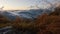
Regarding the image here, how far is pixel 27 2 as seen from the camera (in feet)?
6.91

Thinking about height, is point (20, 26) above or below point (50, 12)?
below

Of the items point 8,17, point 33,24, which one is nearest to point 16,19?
point 8,17

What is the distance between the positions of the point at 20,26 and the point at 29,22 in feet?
0.43

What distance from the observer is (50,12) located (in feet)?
6.82

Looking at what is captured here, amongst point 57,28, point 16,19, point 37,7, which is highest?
point 37,7

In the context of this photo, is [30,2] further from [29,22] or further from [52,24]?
[52,24]

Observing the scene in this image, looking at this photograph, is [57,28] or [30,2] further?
Answer: [30,2]

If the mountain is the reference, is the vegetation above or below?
below

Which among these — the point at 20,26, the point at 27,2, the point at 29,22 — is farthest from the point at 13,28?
the point at 27,2

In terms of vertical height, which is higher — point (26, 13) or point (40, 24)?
point (26, 13)

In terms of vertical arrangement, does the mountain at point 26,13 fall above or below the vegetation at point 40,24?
above

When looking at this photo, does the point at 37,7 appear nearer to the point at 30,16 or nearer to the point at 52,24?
the point at 30,16

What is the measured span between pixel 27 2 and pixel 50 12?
34 centimetres

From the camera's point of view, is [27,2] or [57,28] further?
[27,2]
